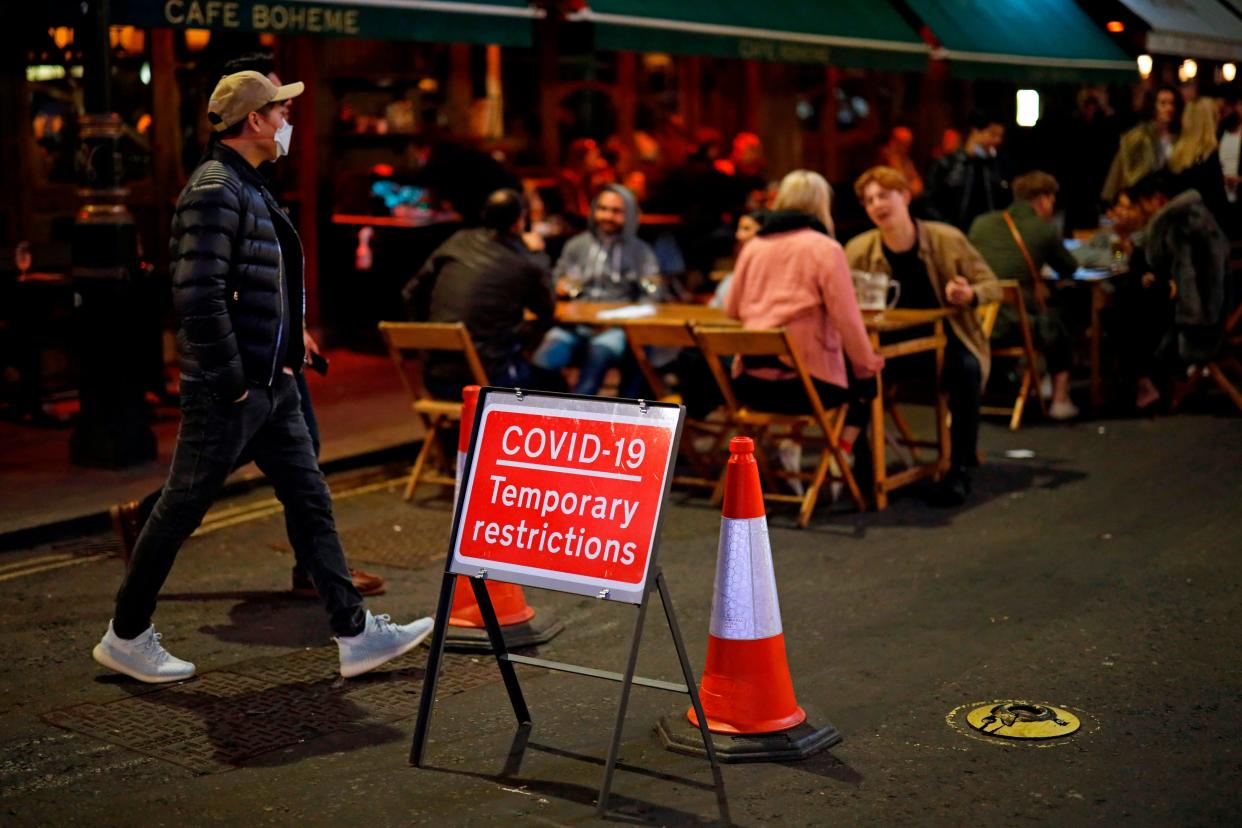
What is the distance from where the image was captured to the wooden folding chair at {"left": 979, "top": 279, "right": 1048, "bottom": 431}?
10547mm

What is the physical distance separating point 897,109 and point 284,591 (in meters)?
15.3

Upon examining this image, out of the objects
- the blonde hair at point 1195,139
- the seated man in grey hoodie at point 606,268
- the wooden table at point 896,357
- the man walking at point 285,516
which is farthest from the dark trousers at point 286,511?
the blonde hair at point 1195,139

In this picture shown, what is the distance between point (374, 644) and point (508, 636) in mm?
572

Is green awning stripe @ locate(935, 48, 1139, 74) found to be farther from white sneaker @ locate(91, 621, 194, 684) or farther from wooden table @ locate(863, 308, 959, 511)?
white sneaker @ locate(91, 621, 194, 684)

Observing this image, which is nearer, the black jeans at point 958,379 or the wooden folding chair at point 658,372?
the wooden folding chair at point 658,372

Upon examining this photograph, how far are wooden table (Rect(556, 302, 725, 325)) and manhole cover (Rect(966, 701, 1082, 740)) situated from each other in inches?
138

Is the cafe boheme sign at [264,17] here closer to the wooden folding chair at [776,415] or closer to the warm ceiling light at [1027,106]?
the wooden folding chair at [776,415]

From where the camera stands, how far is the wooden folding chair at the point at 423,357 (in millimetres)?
8719

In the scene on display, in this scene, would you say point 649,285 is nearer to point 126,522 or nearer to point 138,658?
point 126,522

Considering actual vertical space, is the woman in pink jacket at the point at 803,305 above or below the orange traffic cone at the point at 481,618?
above

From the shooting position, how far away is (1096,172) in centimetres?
1866

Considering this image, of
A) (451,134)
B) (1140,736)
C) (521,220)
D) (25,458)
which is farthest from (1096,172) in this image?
(1140,736)

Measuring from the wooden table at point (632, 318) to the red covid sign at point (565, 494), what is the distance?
3.73 m

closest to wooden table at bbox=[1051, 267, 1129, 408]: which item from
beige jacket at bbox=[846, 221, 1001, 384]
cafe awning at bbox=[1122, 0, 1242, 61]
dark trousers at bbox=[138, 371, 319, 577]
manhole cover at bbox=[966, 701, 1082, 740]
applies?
beige jacket at bbox=[846, 221, 1001, 384]
